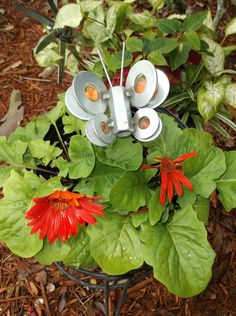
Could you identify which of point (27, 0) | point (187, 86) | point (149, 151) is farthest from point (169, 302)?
point (27, 0)

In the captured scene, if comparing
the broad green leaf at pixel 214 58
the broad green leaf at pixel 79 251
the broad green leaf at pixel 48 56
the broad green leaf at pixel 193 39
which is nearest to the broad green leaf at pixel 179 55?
the broad green leaf at pixel 193 39

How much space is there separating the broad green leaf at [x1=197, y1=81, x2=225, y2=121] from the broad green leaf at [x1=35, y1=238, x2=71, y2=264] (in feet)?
2.28

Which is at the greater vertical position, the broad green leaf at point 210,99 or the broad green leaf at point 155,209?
the broad green leaf at point 155,209

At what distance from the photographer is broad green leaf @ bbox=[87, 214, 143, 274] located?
3.24ft

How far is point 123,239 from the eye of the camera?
1.02 metres

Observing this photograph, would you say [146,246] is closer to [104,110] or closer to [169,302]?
[104,110]

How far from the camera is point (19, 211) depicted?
1064mm

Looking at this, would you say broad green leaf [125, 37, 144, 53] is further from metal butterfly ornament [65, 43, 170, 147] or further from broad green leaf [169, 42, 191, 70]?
metal butterfly ornament [65, 43, 170, 147]

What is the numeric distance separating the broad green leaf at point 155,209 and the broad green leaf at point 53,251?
21 centimetres

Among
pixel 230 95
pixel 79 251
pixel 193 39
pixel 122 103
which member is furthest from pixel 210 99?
pixel 79 251

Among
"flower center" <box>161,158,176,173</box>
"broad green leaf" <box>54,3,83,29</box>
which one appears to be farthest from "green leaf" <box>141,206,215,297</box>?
"broad green leaf" <box>54,3,83,29</box>

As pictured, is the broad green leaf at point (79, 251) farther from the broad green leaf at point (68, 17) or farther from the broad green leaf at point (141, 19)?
the broad green leaf at point (141, 19)

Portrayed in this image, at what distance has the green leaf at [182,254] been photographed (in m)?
0.96

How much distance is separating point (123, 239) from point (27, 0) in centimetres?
150
